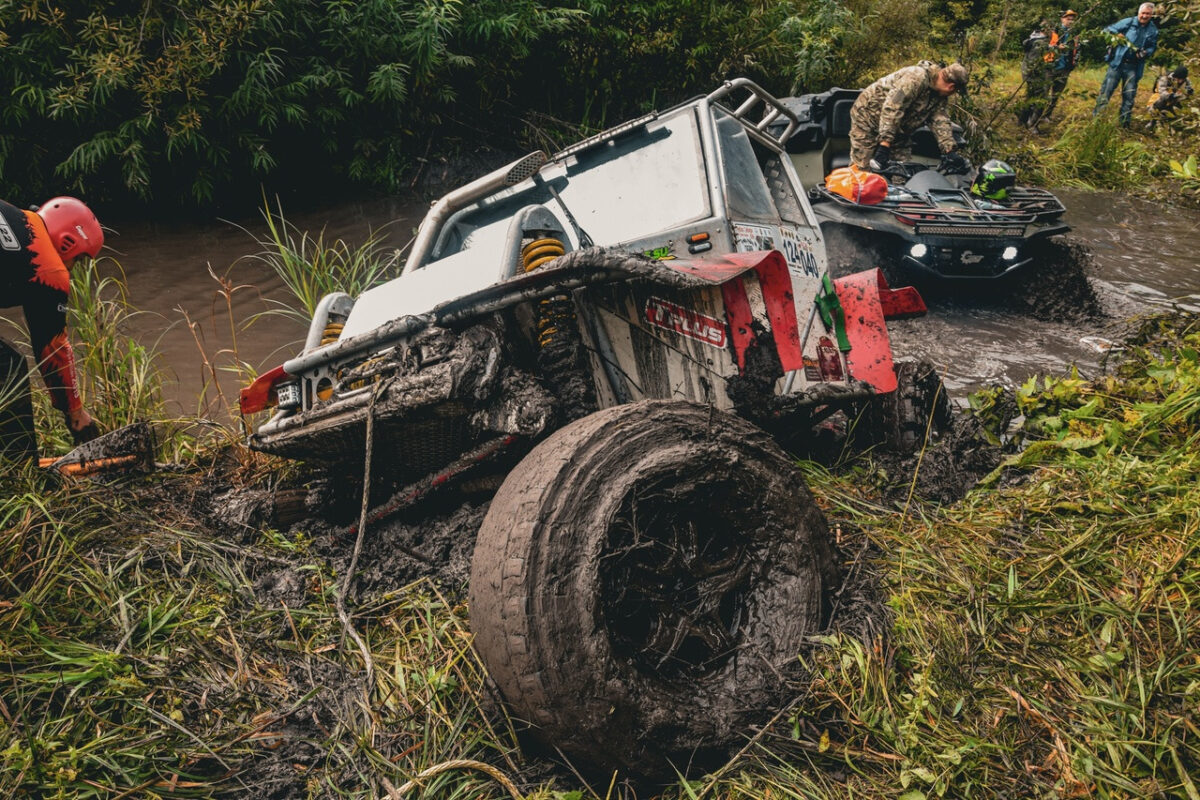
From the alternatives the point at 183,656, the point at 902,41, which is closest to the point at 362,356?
Answer: the point at 183,656

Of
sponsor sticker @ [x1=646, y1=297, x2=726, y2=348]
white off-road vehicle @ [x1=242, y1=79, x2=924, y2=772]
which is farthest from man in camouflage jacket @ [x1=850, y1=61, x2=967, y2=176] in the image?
sponsor sticker @ [x1=646, y1=297, x2=726, y2=348]

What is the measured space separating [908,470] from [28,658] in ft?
11.3

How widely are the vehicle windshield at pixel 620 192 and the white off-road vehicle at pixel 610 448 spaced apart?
13 centimetres

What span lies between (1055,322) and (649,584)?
6.35m

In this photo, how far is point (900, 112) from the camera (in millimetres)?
7113

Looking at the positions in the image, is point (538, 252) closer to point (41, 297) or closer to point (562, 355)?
point (562, 355)

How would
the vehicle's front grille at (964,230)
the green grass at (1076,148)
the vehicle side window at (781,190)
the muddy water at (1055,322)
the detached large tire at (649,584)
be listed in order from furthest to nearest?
the green grass at (1076,148) < the vehicle's front grille at (964,230) < the muddy water at (1055,322) < the vehicle side window at (781,190) < the detached large tire at (649,584)

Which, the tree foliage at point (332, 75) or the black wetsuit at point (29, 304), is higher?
the tree foliage at point (332, 75)

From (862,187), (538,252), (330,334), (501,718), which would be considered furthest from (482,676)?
(862,187)

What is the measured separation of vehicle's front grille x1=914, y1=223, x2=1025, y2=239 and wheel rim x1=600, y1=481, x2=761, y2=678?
189 inches

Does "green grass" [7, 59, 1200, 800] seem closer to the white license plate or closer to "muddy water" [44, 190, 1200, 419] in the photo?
the white license plate

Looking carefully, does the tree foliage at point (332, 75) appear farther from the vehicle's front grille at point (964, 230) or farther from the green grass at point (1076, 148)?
the green grass at point (1076, 148)

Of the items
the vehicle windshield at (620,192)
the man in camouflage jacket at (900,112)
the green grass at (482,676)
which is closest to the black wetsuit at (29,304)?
the green grass at (482,676)

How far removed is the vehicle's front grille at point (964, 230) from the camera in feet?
19.7
